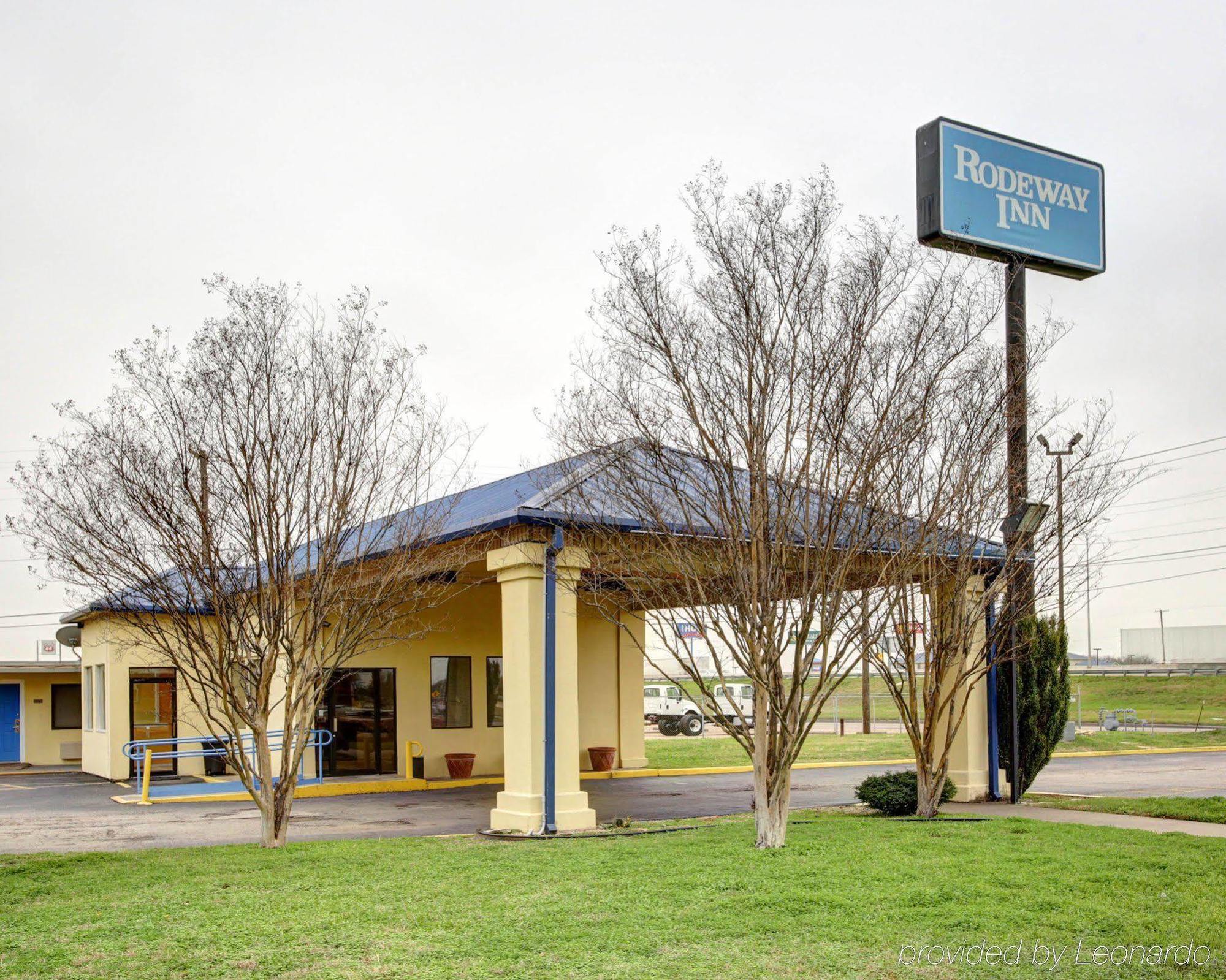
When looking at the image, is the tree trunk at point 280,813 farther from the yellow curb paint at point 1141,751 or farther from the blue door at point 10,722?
the blue door at point 10,722

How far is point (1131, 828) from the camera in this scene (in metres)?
13.3

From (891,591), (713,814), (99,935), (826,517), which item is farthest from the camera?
(713,814)

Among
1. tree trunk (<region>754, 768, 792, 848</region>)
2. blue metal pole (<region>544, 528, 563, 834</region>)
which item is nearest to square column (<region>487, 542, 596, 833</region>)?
blue metal pole (<region>544, 528, 563, 834</region>)

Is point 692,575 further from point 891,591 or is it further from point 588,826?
point 588,826

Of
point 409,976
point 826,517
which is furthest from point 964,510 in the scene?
point 409,976

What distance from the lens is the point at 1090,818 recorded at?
15.0 metres

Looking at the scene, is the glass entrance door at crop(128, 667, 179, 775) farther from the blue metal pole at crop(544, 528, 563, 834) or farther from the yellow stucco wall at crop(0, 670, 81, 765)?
the blue metal pole at crop(544, 528, 563, 834)

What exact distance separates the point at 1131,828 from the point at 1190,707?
53.1m

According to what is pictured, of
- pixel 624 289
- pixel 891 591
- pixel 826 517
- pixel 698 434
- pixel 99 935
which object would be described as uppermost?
pixel 624 289

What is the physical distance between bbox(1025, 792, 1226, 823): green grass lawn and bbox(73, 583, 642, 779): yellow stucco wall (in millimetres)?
9465

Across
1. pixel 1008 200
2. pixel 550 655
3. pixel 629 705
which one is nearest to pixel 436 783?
pixel 629 705

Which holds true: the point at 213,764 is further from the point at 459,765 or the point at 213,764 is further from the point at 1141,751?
the point at 1141,751

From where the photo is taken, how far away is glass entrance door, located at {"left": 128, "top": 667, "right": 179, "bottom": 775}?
1047 inches

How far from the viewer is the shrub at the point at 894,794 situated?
1574 centimetres
